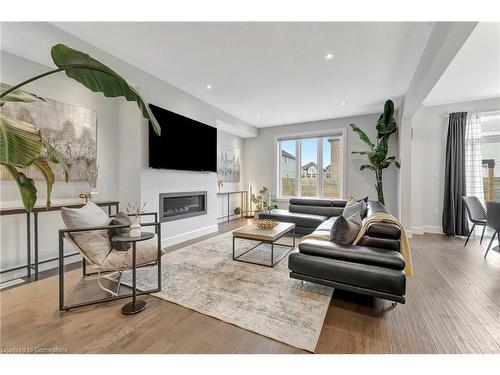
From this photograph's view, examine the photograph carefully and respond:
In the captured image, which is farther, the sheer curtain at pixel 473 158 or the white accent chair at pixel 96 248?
the sheer curtain at pixel 473 158

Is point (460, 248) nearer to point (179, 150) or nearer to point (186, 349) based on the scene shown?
point (186, 349)

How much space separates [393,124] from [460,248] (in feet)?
8.56

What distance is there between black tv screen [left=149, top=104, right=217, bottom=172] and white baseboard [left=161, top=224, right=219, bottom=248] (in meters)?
1.25

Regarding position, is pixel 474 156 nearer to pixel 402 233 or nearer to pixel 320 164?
pixel 320 164

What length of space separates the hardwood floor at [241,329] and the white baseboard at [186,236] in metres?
1.40

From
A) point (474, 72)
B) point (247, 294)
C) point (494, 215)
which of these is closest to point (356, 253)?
Result: point (247, 294)

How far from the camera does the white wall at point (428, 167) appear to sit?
4.75 meters

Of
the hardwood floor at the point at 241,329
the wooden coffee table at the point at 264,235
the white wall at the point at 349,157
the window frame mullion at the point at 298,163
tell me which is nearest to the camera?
the hardwood floor at the point at 241,329

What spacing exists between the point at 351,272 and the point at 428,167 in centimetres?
446

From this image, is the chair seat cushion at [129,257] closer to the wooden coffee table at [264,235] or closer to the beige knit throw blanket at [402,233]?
the wooden coffee table at [264,235]

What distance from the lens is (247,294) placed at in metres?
2.18

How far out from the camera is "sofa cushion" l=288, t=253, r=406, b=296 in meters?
1.75

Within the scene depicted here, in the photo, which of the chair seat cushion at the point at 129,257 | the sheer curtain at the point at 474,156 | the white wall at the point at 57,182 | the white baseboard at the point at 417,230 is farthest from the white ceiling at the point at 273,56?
the white baseboard at the point at 417,230
